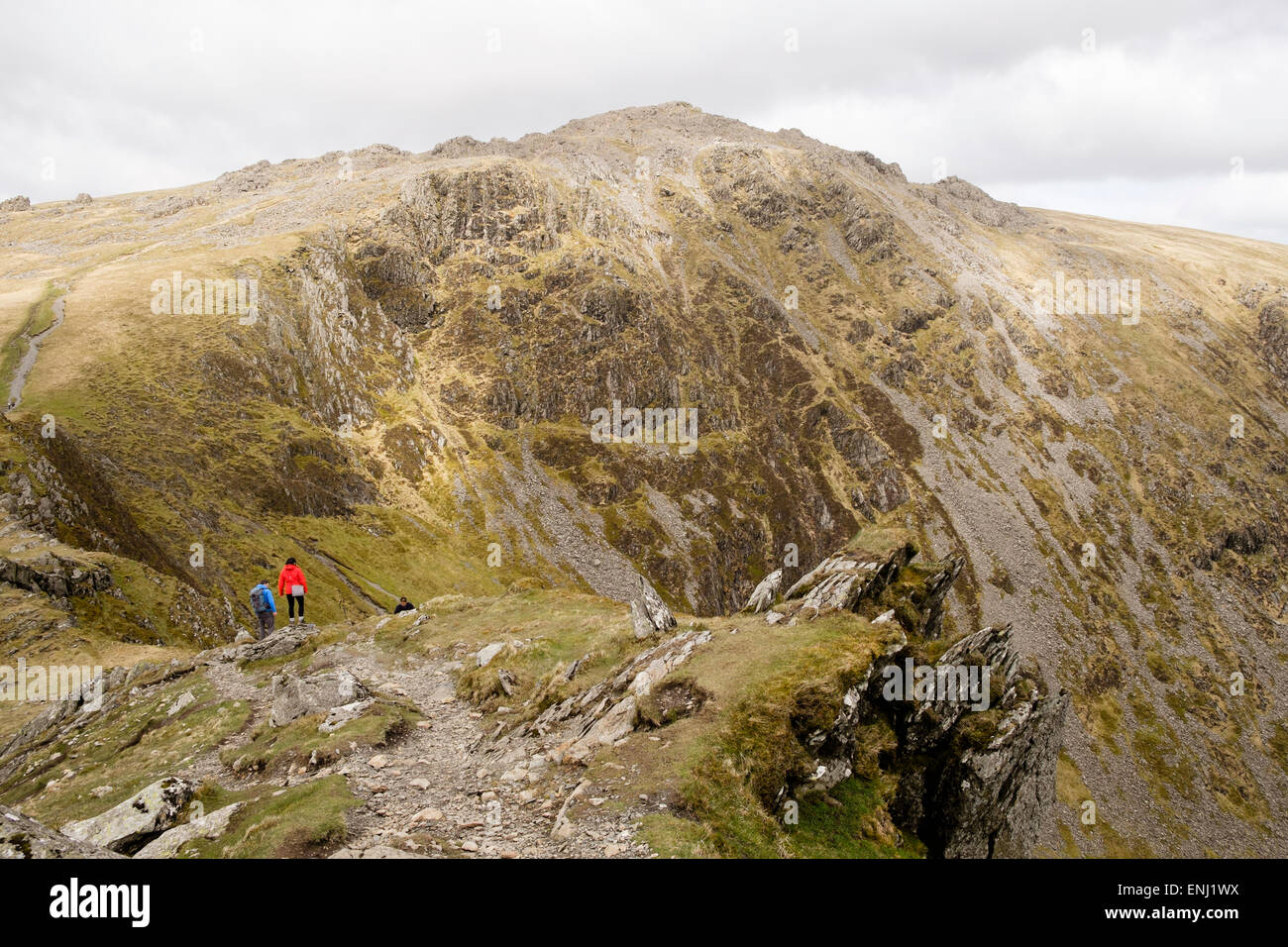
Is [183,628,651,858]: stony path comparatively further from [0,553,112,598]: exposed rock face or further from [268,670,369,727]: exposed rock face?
[0,553,112,598]: exposed rock face

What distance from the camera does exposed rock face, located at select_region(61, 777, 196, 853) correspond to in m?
17.1

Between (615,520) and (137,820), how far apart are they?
11975 centimetres

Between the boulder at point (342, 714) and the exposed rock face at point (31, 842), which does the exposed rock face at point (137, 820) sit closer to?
the boulder at point (342, 714)

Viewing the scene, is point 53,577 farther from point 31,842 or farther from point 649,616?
point 31,842

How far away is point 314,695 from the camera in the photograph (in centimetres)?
2562

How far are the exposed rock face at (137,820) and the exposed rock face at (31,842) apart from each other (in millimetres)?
6201

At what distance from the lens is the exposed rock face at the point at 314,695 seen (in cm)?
2523

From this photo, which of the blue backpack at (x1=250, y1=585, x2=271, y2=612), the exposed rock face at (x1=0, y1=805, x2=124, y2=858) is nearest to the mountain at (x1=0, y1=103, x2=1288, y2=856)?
the blue backpack at (x1=250, y1=585, x2=271, y2=612)

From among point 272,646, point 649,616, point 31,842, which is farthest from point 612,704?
point 272,646

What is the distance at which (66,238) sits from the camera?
561 ft

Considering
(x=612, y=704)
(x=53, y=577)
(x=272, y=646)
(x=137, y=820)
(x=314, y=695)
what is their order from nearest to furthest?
(x=137, y=820), (x=612, y=704), (x=314, y=695), (x=272, y=646), (x=53, y=577)

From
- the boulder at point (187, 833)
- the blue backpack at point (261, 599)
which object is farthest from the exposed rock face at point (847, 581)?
the blue backpack at point (261, 599)

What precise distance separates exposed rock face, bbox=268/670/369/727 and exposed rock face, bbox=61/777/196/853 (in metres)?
6.10

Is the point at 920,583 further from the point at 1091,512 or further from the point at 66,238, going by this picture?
the point at 66,238
